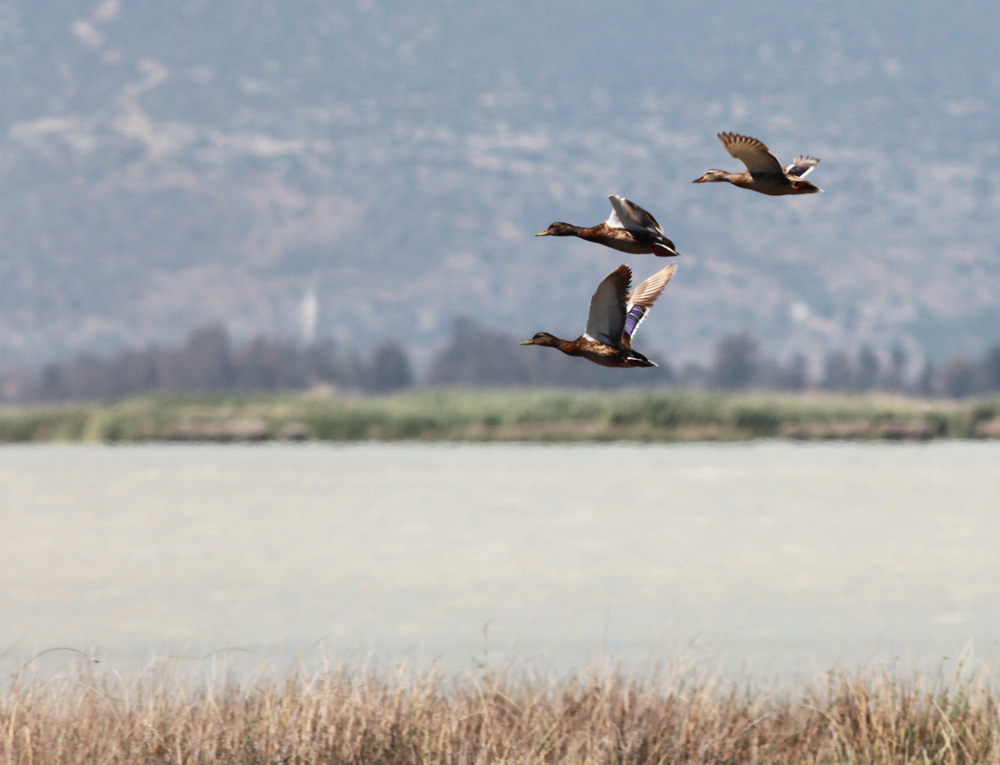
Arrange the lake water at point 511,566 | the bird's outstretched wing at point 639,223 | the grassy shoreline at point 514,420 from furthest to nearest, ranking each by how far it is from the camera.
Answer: the grassy shoreline at point 514,420 → the lake water at point 511,566 → the bird's outstretched wing at point 639,223

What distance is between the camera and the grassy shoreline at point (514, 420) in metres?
68.6

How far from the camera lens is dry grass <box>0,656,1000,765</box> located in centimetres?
971

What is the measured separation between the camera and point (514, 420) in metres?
70.9

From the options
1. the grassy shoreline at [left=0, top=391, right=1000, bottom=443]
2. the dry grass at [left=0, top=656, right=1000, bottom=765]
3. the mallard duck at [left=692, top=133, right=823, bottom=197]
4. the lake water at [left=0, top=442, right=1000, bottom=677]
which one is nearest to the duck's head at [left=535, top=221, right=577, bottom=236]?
the mallard duck at [left=692, top=133, right=823, bottom=197]

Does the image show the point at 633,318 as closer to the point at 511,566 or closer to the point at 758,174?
the point at 758,174

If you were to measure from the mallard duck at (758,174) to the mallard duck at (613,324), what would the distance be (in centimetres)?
29

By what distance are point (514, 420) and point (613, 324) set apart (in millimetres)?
67278

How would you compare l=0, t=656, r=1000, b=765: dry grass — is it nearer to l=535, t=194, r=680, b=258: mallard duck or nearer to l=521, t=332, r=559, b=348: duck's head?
l=521, t=332, r=559, b=348: duck's head

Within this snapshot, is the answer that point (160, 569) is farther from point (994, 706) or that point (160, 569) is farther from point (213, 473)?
point (213, 473)

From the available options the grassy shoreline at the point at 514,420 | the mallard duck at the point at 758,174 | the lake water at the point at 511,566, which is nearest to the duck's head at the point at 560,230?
the mallard duck at the point at 758,174

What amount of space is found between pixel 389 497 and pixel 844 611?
25422 millimetres

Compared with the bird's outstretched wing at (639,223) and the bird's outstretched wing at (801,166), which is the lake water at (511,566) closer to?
the bird's outstretched wing at (801,166)

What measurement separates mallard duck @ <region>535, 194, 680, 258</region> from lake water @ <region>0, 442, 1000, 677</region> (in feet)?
24.2

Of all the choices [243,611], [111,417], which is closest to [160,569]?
[243,611]
